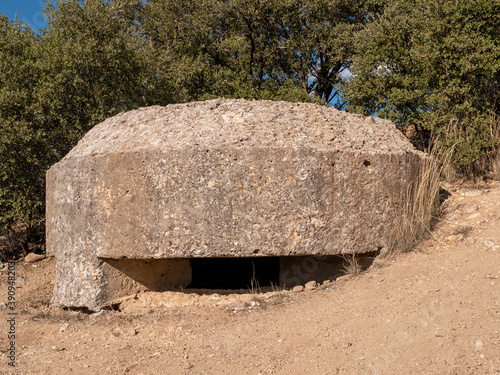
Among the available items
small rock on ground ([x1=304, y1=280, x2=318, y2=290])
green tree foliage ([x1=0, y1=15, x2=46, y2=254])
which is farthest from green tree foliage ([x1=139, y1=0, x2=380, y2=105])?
small rock on ground ([x1=304, y1=280, x2=318, y2=290])

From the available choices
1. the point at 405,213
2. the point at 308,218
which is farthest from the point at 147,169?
the point at 405,213

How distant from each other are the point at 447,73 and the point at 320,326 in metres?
4.63

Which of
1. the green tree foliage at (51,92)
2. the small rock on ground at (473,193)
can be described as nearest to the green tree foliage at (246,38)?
the green tree foliage at (51,92)

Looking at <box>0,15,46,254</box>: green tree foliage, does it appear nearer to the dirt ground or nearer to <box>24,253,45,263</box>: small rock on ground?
<box>24,253,45,263</box>: small rock on ground

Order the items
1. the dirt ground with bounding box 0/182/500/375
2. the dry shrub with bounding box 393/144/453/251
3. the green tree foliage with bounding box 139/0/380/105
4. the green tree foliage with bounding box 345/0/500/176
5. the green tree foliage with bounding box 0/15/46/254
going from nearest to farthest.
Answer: the dirt ground with bounding box 0/182/500/375, the dry shrub with bounding box 393/144/453/251, the green tree foliage with bounding box 345/0/500/176, the green tree foliage with bounding box 0/15/46/254, the green tree foliage with bounding box 139/0/380/105

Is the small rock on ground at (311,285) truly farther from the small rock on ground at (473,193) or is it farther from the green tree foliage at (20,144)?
the green tree foliage at (20,144)

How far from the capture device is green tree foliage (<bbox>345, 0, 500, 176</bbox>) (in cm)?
641

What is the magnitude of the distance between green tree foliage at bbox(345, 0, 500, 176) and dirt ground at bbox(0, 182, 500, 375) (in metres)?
1.74

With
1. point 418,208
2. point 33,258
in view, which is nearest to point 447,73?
point 418,208

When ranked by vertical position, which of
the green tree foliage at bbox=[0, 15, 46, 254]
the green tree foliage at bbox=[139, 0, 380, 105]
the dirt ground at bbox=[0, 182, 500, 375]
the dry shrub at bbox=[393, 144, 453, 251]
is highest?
the green tree foliage at bbox=[139, 0, 380, 105]

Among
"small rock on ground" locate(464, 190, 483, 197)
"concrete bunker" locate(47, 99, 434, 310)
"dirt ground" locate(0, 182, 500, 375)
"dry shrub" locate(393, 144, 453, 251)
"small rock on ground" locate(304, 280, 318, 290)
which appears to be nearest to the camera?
"dirt ground" locate(0, 182, 500, 375)

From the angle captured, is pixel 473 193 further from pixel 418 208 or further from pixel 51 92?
pixel 51 92

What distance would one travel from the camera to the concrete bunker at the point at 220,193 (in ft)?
13.8

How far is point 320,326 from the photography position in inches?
146
